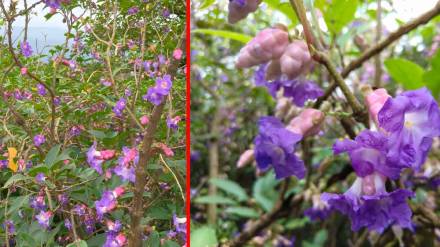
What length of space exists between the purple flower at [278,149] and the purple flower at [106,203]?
0.66 ft

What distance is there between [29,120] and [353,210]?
0.44m

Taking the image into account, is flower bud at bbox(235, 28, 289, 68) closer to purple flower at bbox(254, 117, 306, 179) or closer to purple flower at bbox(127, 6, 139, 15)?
purple flower at bbox(254, 117, 306, 179)

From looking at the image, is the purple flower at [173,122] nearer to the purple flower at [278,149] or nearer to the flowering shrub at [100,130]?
the flowering shrub at [100,130]

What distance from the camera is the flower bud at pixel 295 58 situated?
61cm

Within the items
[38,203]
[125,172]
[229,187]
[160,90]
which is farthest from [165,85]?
[229,187]

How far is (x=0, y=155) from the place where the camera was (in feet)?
2.57

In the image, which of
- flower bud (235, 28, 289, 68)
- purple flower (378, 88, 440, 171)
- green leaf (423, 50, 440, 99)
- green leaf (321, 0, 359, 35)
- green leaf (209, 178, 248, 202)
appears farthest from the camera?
green leaf (209, 178, 248, 202)

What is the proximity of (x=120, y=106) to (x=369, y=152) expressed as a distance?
328mm

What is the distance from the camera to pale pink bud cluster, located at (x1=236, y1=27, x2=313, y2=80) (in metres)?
0.61

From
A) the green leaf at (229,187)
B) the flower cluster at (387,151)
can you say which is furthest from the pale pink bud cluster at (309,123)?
the green leaf at (229,187)

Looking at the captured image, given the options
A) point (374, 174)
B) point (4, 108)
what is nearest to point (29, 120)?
point (4, 108)

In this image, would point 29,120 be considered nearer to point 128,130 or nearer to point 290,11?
point 128,130

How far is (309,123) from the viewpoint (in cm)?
68

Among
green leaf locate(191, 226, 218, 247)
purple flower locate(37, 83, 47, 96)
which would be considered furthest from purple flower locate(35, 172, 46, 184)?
green leaf locate(191, 226, 218, 247)
